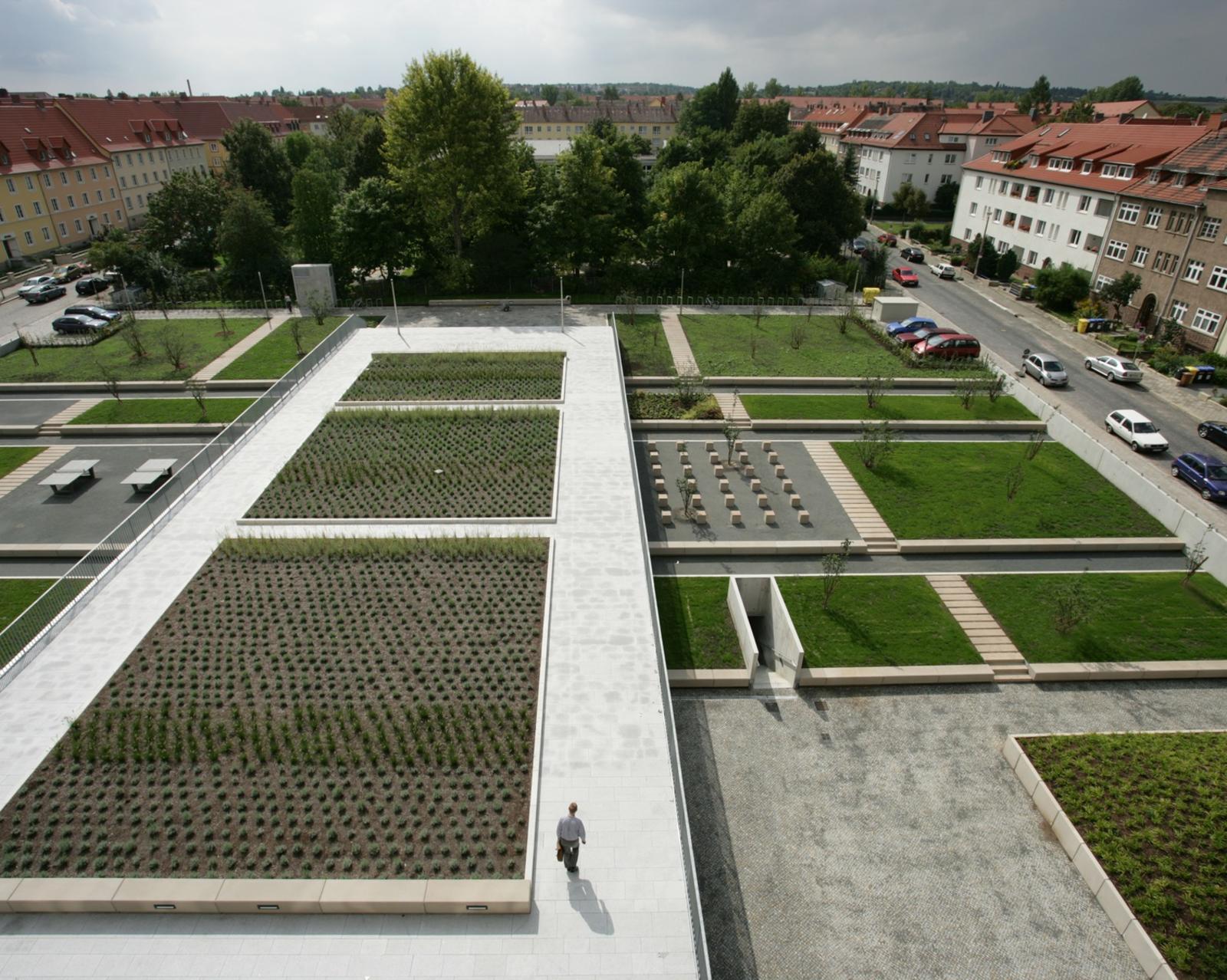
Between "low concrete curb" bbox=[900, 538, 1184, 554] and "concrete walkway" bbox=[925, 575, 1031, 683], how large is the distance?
1347 millimetres

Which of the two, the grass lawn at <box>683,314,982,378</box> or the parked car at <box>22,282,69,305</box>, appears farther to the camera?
the parked car at <box>22,282,69,305</box>

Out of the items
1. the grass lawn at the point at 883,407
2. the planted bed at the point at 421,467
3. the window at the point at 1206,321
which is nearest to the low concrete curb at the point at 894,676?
the planted bed at the point at 421,467

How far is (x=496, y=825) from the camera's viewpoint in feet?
39.4

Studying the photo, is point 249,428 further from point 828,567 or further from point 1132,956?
point 1132,956

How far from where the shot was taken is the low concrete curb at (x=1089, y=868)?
1192cm

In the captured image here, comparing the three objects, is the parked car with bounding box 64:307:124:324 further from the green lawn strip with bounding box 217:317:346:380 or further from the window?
the window

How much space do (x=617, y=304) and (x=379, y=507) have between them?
87.9 feet

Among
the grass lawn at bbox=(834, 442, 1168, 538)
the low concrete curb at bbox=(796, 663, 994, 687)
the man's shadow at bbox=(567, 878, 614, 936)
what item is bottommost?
the low concrete curb at bbox=(796, 663, 994, 687)

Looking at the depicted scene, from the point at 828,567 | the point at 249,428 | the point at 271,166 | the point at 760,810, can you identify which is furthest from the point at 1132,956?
the point at 271,166

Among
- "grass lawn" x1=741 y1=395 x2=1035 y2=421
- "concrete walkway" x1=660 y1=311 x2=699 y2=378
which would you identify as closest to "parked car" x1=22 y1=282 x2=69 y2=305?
"concrete walkway" x1=660 y1=311 x2=699 y2=378

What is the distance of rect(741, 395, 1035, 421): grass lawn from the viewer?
3056 cm

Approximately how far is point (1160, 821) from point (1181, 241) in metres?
38.4

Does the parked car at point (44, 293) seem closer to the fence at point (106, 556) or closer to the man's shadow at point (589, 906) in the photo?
the fence at point (106, 556)

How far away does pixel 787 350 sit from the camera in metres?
37.3
